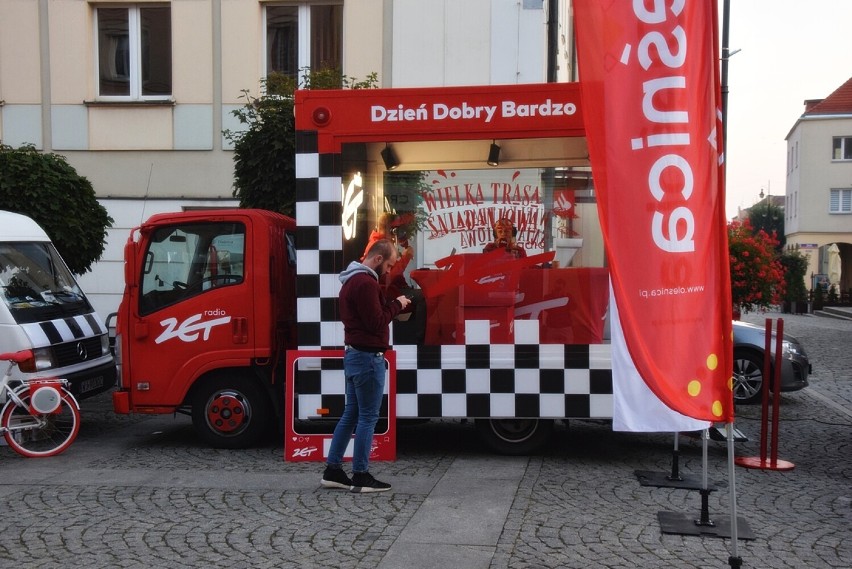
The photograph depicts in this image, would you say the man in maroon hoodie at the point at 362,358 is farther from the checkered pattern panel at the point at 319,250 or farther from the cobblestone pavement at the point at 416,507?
the checkered pattern panel at the point at 319,250

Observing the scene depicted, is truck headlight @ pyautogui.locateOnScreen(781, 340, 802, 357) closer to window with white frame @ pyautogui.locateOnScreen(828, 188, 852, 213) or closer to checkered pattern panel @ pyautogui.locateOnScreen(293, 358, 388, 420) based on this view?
checkered pattern panel @ pyautogui.locateOnScreen(293, 358, 388, 420)

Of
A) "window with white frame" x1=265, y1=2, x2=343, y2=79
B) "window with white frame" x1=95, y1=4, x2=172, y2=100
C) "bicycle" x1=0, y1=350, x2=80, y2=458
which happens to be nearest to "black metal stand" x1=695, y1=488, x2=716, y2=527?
"bicycle" x1=0, y1=350, x2=80, y2=458

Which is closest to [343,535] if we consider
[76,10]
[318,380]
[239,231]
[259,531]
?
[259,531]

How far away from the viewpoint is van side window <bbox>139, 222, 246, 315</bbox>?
7.25 metres

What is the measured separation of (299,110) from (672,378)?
4025 millimetres

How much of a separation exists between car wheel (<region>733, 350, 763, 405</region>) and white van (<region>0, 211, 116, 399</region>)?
6979 mm

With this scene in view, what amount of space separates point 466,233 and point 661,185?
2985mm

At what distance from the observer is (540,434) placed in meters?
6.92

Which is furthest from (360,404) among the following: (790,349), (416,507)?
(790,349)

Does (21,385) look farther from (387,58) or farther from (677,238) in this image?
(387,58)

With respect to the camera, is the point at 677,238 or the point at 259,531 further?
the point at 259,531

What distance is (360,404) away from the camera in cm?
588

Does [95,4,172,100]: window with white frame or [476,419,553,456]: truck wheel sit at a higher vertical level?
[95,4,172,100]: window with white frame

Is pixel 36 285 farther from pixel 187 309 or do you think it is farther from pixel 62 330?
pixel 187 309
